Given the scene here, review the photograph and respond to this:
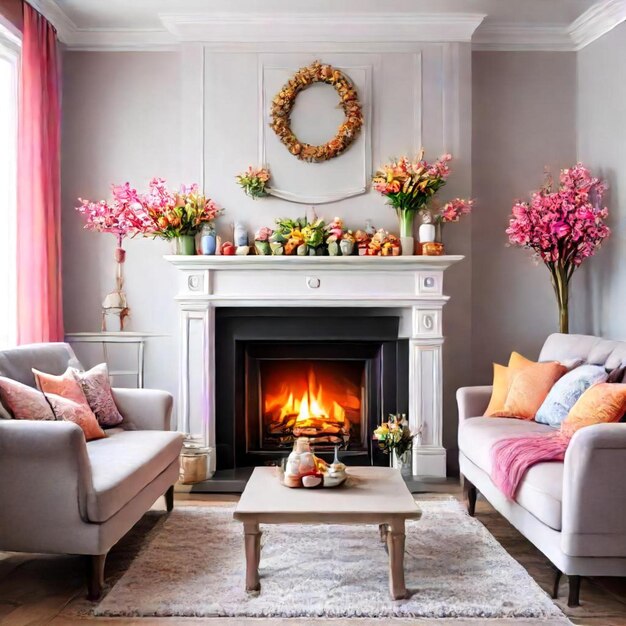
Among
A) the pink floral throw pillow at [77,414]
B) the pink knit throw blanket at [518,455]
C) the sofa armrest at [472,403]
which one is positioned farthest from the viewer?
the sofa armrest at [472,403]

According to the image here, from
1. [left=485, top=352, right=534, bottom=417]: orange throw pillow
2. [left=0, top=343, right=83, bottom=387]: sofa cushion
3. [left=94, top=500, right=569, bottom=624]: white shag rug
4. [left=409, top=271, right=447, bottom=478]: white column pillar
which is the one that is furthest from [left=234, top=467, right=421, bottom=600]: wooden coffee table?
[left=409, top=271, right=447, bottom=478]: white column pillar

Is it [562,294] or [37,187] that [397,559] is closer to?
[562,294]

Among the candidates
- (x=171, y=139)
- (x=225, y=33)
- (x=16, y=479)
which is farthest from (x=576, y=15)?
(x=16, y=479)

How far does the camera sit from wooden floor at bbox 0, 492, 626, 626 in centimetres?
249

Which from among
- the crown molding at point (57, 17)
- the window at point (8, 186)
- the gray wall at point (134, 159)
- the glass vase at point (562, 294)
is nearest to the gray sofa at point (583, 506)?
the glass vase at point (562, 294)

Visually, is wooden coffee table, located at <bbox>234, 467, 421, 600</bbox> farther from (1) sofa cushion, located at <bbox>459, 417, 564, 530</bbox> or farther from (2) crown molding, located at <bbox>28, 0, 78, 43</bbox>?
(2) crown molding, located at <bbox>28, 0, 78, 43</bbox>

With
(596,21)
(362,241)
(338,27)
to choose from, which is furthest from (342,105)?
(596,21)

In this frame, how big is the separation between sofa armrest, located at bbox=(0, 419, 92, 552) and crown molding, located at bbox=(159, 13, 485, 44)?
2994 mm

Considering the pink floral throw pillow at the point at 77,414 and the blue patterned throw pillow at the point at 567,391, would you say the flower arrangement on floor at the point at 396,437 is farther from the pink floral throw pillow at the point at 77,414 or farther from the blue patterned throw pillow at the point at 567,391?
the pink floral throw pillow at the point at 77,414

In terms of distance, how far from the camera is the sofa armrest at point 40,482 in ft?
8.63

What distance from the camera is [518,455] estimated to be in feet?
9.70

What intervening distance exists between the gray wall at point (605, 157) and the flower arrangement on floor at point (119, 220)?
299cm

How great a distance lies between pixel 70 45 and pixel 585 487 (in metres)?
4.32

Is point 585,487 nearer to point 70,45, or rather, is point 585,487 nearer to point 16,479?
point 16,479
